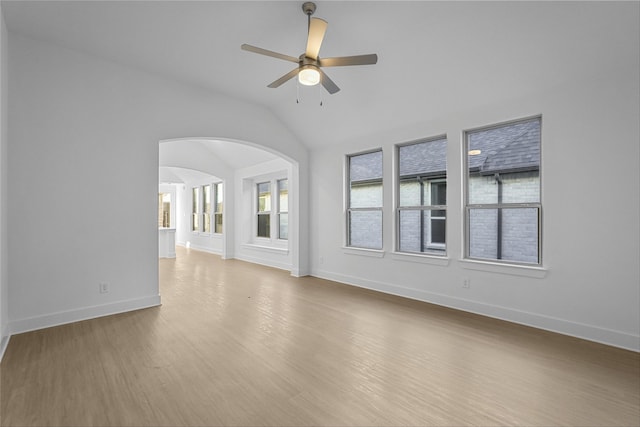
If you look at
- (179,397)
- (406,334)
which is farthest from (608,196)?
(179,397)

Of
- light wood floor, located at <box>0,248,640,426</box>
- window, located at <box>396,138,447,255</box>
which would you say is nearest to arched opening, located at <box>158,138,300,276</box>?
window, located at <box>396,138,447,255</box>

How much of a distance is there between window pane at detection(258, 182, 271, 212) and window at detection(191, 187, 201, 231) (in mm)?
3382

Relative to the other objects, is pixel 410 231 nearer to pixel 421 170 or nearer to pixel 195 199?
pixel 421 170

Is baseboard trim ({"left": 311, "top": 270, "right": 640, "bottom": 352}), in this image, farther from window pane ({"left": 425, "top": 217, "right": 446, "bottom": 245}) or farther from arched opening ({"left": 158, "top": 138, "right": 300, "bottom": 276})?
arched opening ({"left": 158, "top": 138, "right": 300, "bottom": 276})

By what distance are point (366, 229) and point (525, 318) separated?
2.57 m

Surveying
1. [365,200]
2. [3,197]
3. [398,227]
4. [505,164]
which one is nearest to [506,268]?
[505,164]

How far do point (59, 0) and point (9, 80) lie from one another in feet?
3.71

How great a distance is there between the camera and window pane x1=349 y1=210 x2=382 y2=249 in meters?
5.18

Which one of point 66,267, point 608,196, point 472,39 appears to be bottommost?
point 66,267

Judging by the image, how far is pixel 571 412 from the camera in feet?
6.35

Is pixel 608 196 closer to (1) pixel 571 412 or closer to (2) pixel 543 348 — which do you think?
(2) pixel 543 348

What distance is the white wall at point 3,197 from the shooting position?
2.84 m

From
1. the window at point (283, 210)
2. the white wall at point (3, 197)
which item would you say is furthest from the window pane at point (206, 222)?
the white wall at point (3, 197)

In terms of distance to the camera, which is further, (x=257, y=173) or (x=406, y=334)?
(x=257, y=173)
